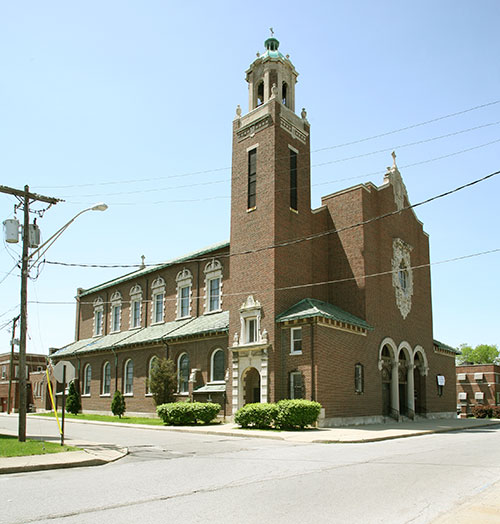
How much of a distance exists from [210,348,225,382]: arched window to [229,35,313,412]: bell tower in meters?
2.51

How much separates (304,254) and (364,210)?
499 centimetres

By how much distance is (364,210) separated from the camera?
35.6 meters

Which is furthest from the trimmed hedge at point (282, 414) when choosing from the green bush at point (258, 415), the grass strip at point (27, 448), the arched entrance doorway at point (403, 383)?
the arched entrance doorway at point (403, 383)

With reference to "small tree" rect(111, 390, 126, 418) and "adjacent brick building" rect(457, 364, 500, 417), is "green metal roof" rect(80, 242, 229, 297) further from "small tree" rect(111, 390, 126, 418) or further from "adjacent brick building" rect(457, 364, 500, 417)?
"adjacent brick building" rect(457, 364, 500, 417)

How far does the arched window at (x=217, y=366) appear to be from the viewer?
35281mm

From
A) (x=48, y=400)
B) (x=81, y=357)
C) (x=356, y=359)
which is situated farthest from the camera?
(x=48, y=400)

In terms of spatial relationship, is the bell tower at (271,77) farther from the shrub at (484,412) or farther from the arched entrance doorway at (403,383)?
the shrub at (484,412)

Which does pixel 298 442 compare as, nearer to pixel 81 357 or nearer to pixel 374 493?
pixel 374 493

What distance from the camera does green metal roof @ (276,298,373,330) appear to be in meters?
29.5

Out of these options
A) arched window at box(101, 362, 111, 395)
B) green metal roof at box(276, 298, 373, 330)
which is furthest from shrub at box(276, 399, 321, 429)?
arched window at box(101, 362, 111, 395)

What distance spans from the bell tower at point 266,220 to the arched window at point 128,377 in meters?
13.8

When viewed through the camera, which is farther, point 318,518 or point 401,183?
point 401,183

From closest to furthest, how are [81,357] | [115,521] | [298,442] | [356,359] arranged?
[115,521] < [298,442] < [356,359] < [81,357]

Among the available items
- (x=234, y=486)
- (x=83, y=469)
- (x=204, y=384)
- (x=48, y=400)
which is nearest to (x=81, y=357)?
(x=48, y=400)
